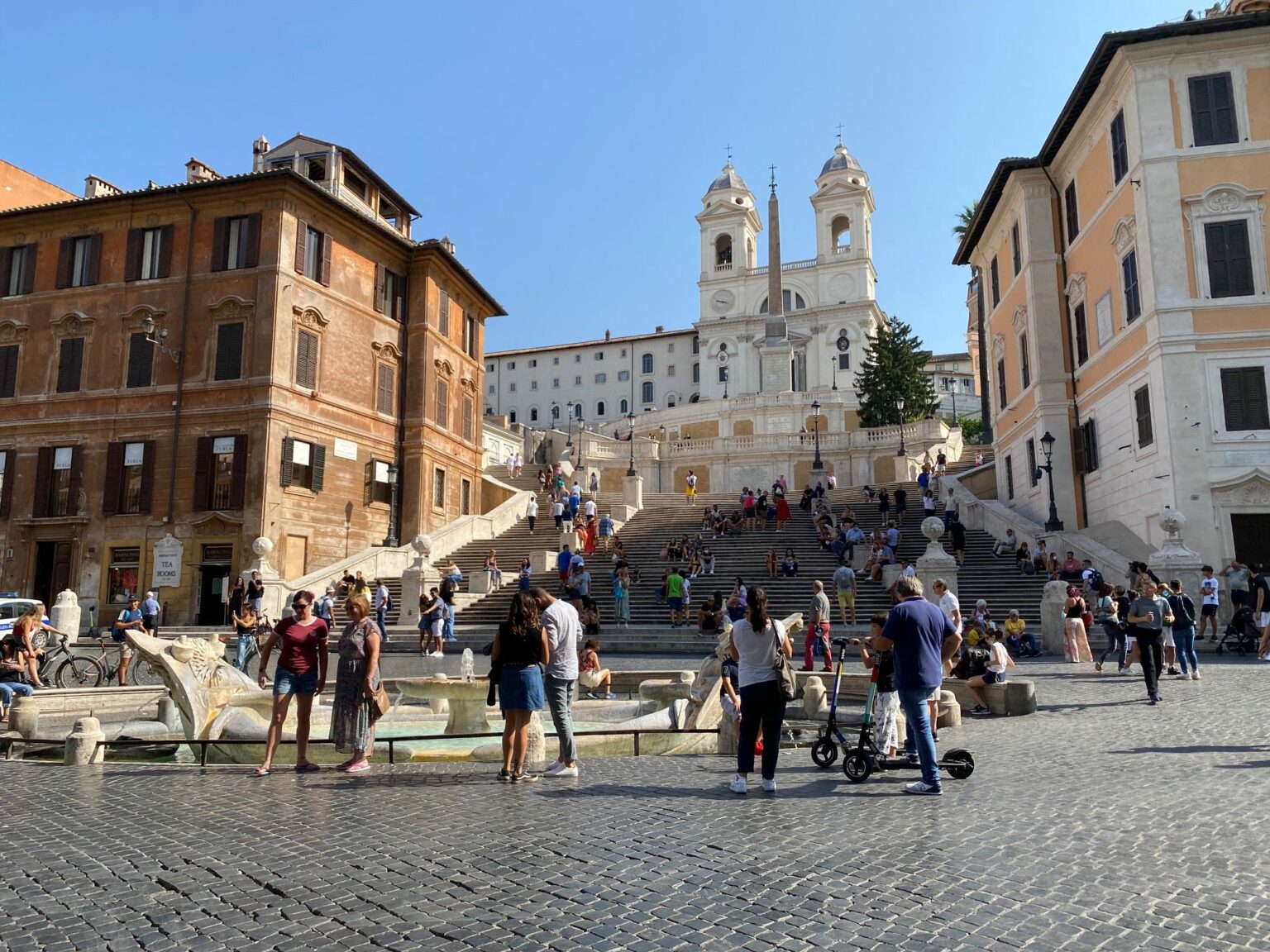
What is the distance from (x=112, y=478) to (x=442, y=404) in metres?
11.5

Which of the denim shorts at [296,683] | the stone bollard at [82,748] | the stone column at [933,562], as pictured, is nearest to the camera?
the denim shorts at [296,683]

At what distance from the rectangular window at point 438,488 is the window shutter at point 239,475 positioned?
7556mm

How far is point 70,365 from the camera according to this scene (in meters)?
30.2

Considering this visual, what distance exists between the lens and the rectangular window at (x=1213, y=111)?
2252 cm

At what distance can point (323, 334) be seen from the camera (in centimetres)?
3033

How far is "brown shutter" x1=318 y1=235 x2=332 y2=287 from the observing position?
30516 mm

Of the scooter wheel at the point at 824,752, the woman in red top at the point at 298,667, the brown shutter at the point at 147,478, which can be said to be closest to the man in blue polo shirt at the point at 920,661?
the scooter wheel at the point at 824,752

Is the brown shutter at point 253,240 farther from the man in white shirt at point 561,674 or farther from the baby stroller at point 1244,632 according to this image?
the baby stroller at point 1244,632

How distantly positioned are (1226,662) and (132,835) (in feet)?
54.8

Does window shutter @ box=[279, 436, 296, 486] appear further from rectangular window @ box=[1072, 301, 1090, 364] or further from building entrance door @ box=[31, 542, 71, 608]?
rectangular window @ box=[1072, 301, 1090, 364]

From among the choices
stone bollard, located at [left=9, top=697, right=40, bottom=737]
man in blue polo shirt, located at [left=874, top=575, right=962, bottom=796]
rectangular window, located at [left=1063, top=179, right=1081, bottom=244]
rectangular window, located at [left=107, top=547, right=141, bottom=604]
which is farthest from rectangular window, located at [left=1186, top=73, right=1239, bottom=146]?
rectangular window, located at [left=107, top=547, right=141, bottom=604]

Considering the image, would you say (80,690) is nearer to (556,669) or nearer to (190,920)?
(556,669)

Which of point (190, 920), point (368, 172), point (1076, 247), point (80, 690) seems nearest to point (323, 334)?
point (368, 172)

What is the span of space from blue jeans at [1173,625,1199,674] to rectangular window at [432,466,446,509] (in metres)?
25.5
